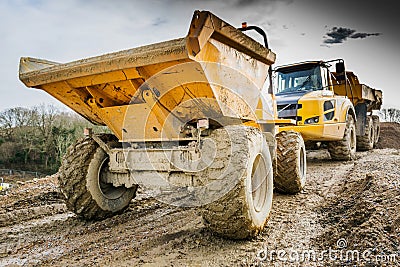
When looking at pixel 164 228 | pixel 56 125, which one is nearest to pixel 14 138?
pixel 56 125

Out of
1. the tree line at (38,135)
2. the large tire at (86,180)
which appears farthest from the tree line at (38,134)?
the large tire at (86,180)

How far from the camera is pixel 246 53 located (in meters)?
3.54

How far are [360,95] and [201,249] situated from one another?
915 centimetres

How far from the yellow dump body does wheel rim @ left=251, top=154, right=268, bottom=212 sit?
54 centimetres

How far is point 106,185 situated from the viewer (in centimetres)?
430

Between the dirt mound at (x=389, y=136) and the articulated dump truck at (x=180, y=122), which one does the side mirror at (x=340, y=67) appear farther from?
the dirt mound at (x=389, y=136)

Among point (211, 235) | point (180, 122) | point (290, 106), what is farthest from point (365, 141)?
point (211, 235)

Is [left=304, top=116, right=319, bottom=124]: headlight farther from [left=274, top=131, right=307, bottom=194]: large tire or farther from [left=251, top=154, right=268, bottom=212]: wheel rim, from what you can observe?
[left=251, top=154, right=268, bottom=212]: wheel rim

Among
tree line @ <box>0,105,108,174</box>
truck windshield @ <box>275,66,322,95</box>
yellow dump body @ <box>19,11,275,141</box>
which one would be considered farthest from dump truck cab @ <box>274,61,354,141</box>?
tree line @ <box>0,105,108,174</box>

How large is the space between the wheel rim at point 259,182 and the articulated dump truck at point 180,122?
0.04ft

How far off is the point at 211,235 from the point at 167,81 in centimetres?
154

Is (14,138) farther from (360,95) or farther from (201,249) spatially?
(201,249)

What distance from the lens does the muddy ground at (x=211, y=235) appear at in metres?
2.74

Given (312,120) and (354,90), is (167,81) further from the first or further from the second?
(354,90)
